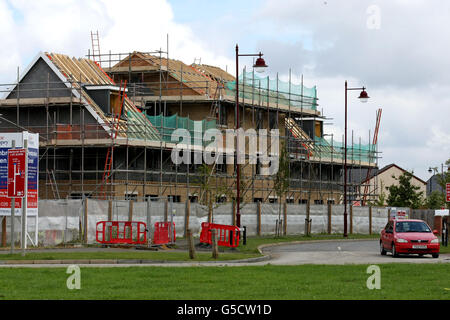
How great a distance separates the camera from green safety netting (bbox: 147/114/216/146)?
56.8 metres

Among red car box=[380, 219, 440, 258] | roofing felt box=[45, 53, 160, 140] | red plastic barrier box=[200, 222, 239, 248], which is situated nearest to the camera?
red car box=[380, 219, 440, 258]

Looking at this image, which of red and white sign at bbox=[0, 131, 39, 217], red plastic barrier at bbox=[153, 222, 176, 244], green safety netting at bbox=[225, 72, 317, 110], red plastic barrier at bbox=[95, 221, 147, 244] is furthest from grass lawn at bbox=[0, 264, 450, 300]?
green safety netting at bbox=[225, 72, 317, 110]

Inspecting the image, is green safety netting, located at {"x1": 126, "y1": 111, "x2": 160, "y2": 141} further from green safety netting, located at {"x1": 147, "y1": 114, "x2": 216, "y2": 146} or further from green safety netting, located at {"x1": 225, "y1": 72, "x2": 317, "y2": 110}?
green safety netting, located at {"x1": 225, "y1": 72, "x2": 317, "y2": 110}

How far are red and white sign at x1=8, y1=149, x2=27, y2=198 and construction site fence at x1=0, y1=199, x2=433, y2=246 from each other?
23.3 feet

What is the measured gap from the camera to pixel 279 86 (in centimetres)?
6781

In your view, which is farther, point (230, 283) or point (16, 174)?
point (16, 174)

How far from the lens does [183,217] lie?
47656 mm

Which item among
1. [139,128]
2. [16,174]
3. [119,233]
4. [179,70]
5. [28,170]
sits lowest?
[119,233]

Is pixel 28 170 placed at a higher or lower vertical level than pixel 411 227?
higher

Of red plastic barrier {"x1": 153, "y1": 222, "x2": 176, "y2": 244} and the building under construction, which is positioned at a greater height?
the building under construction

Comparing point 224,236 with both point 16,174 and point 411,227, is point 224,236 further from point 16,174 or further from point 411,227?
point 16,174

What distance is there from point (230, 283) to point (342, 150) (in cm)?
5536

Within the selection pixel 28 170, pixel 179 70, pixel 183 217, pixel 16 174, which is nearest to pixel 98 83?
pixel 179 70
